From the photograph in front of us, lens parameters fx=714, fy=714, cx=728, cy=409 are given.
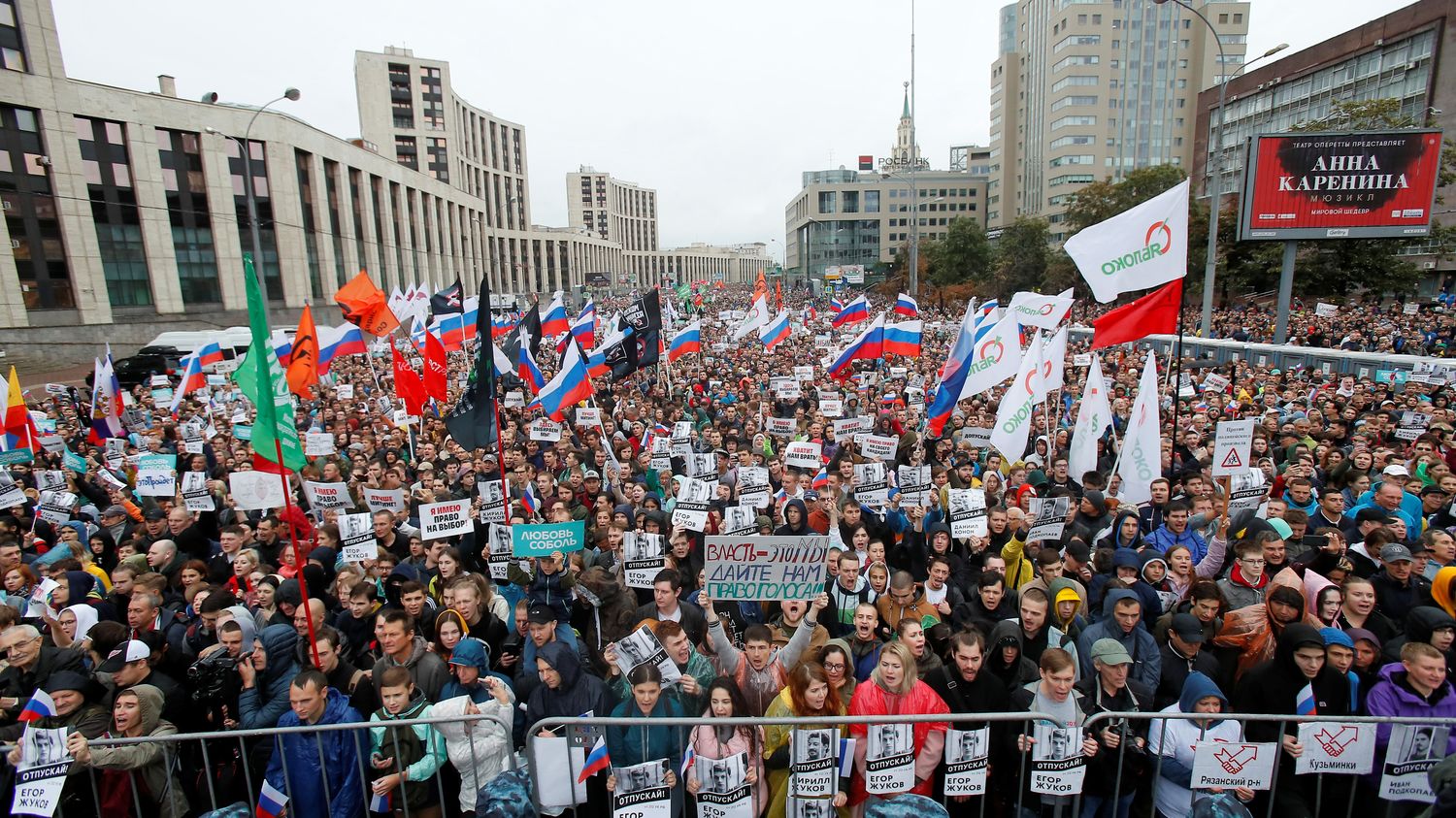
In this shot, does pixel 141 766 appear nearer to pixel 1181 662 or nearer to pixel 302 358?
pixel 1181 662

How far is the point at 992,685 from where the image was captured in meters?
4.19

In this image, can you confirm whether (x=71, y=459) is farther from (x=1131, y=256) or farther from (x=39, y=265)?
(x=39, y=265)

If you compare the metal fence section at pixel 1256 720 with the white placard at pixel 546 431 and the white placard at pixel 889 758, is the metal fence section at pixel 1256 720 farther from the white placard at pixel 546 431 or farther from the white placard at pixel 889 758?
the white placard at pixel 546 431

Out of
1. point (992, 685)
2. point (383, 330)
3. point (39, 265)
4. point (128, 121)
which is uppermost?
point (128, 121)

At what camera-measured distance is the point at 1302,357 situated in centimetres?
1925

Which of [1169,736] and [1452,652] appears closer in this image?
[1169,736]

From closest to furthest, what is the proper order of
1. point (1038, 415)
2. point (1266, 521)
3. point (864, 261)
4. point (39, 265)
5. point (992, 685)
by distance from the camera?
point (992, 685)
point (1266, 521)
point (1038, 415)
point (39, 265)
point (864, 261)

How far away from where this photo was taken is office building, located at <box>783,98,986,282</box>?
120375mm

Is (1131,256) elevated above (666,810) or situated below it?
above

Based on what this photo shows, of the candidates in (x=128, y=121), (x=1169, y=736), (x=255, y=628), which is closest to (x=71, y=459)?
(x=255, y=628)

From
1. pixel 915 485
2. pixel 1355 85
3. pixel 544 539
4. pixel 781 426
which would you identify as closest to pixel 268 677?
pixel 544 539

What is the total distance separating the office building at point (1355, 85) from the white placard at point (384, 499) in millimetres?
40355

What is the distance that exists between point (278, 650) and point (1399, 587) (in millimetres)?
7870

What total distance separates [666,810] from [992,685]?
199cm
